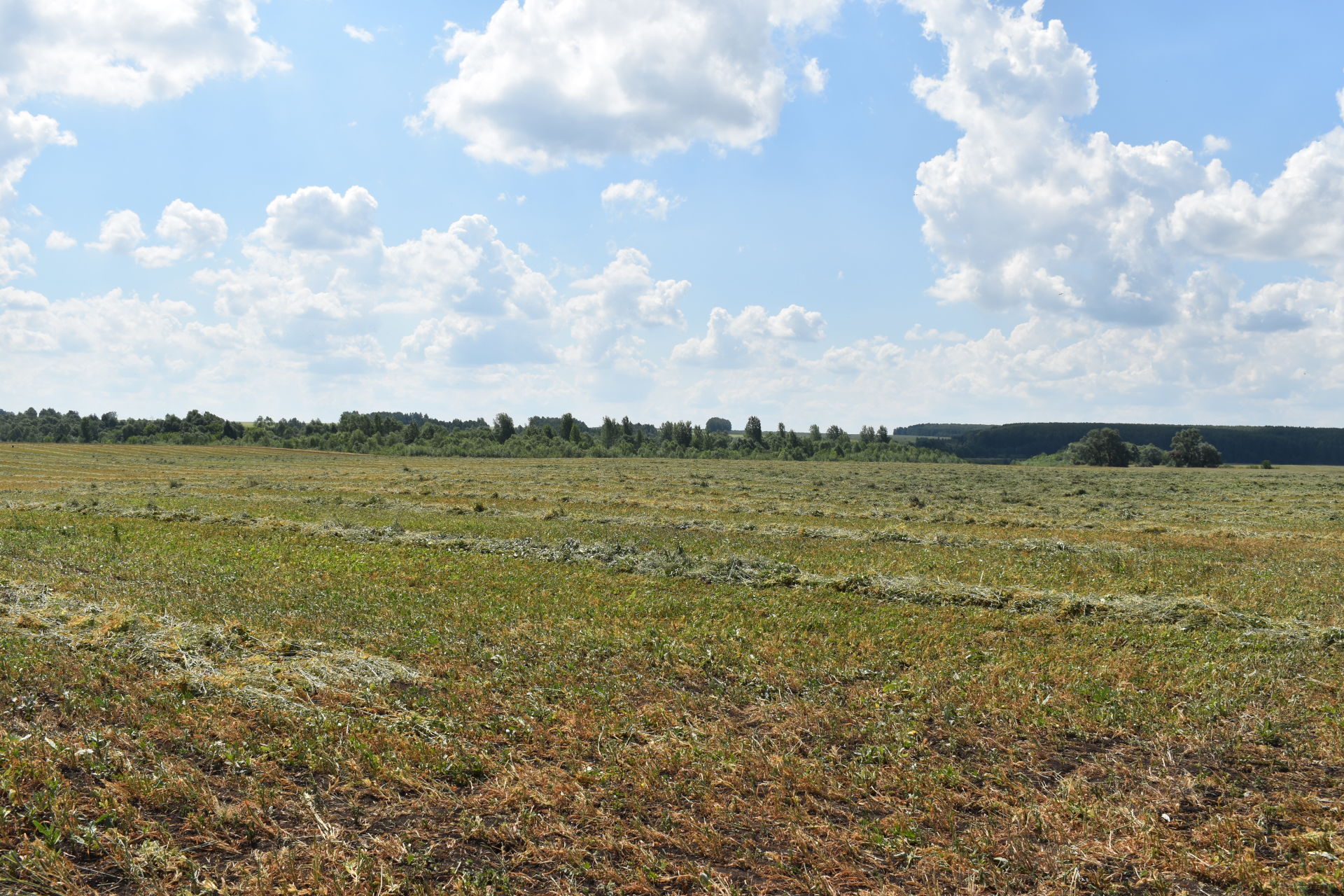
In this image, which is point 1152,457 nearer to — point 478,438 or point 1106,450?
point 1106,450

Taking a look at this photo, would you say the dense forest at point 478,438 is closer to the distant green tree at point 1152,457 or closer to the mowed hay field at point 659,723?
the distant green tree at point 1152,457

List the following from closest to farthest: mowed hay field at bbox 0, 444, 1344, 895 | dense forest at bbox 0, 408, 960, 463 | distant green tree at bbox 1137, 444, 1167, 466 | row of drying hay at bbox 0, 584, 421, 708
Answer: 1. mowed hay field at bbox 0, 444, 1344, 895
2. row of drying hay at bbox 0, 584, 421, 708
3. distant green tree at bbox 1137, 444, 1167, 466
4. dense forest at bbox 0, 408, 960, 463

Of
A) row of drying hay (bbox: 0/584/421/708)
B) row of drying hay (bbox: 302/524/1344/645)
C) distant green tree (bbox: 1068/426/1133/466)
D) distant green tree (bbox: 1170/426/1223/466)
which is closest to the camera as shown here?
row of drying hay (bbox: 0/584/421/708)

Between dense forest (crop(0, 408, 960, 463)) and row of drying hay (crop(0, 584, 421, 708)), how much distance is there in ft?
413

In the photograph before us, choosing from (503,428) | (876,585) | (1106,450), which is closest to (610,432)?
(503,428)

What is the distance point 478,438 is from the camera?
15512cm

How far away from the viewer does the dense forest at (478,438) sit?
144m

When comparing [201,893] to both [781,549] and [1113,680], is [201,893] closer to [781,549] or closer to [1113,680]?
[1113,680]

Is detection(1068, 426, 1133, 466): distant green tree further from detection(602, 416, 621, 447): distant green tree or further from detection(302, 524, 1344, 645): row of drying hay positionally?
detection(302, 524, 1344, 645): row of drying hay

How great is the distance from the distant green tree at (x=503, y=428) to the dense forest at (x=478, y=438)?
0.68ft

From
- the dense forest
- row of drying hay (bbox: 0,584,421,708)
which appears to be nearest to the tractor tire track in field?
row of drying hay (bbox: 0,584,421,708)

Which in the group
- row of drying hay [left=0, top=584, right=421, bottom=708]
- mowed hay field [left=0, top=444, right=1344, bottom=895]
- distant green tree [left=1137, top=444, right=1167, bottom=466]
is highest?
distant green tree [left=1137, top=444, right=1167, bottom=466]

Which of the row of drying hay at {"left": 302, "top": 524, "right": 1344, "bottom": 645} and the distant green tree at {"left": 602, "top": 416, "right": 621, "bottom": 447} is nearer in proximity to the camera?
the row of drying hay at {"left": 302, "top": 524, "right": 1344, "bottom": 645}

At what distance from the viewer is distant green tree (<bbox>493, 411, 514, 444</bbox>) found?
16594cm
